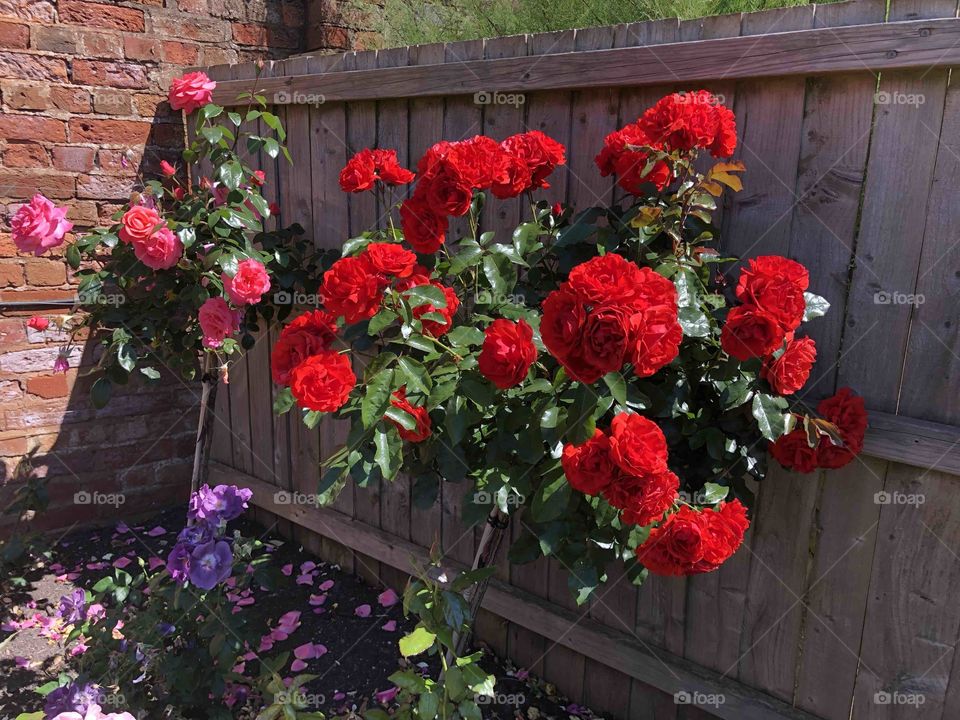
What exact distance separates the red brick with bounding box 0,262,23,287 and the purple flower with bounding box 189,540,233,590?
5.35 ft

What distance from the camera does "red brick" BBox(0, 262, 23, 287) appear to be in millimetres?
2932

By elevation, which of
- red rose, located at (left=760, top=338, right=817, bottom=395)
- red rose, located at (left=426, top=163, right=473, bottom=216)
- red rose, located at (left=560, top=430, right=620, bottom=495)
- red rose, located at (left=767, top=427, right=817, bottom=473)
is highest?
red rose, located at (left=426, top=163, right=473, bottom=216)

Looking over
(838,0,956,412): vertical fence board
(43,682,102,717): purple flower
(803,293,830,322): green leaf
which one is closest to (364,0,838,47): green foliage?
(838,0,956,412): vertical fence board

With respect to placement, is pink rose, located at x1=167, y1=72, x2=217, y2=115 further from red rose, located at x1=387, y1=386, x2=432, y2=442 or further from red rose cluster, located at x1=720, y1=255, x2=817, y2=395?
red rose cluster, located at x1=720, y1=255, x2=817, y2=395

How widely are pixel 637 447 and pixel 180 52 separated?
287cm

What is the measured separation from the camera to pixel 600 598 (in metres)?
2.23

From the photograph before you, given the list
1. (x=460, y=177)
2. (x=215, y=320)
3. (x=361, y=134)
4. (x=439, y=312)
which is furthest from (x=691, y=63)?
(x=215, y=320)

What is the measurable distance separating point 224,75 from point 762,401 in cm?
259

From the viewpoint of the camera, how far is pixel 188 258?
258 centimetres

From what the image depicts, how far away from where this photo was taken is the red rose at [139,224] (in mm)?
2338

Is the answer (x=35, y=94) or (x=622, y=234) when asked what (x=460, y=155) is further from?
(x=35, y=94)

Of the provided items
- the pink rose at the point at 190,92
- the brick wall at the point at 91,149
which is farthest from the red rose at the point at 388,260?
the brick wall at the point at 91,149

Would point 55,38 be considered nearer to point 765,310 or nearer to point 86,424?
point 86,424

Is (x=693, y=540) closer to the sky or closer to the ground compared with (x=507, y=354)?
closer to the ground
